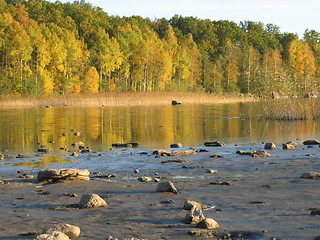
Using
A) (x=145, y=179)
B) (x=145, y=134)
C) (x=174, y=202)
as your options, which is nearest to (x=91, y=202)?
(x=174, y=202)

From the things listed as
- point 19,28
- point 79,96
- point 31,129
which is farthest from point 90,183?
point 19,28

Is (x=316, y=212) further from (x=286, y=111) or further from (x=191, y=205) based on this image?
(x=286, y=111)

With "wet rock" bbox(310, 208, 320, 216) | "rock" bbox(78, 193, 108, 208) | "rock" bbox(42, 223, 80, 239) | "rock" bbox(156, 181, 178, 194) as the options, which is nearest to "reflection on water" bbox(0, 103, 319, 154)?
"rock" bbox(156, 181, 178, 194)

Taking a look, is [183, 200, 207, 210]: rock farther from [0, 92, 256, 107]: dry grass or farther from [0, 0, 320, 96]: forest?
[0, 92, 256, 107]: dry grass

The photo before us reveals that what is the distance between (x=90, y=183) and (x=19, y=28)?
68.8 m

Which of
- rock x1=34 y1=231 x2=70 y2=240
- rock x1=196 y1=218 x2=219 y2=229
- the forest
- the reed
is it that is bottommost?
rock x1=196 y1=218 x2=219 y2=229

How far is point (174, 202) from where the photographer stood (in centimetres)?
925

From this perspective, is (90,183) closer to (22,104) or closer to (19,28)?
(22,104)

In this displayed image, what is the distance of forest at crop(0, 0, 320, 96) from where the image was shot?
73688 millimetres

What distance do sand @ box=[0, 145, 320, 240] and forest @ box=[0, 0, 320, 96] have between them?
22005 mm

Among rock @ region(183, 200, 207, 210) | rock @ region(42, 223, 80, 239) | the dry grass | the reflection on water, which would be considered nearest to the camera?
rock @ region(42, 223, 80, 239)

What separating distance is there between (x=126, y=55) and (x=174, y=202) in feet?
295

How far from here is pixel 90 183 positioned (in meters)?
11.5

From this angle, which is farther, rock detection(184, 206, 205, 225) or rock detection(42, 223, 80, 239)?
rock detection(184, 206, 205, 225)
